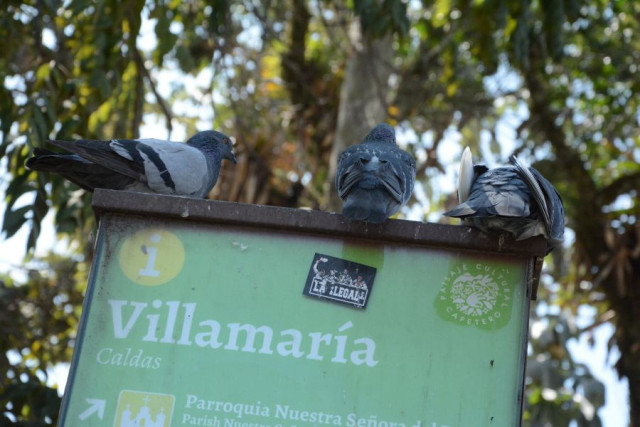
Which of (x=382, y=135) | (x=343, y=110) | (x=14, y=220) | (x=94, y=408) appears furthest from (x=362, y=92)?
Result: (x=94, y=408)

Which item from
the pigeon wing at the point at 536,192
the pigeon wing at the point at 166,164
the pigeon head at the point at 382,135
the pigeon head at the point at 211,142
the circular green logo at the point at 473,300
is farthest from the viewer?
the pigeon head at the point at 211,142

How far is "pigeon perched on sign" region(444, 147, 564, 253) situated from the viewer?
2713 mm

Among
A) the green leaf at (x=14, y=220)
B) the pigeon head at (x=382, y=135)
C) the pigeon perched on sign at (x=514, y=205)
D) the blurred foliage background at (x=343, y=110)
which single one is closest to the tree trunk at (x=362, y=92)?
the blurred foliage background at (x=343, y=110)

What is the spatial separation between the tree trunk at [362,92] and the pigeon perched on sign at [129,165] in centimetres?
292

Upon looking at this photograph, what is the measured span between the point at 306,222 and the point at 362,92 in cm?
496

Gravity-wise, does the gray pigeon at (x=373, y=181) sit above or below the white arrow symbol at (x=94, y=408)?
above

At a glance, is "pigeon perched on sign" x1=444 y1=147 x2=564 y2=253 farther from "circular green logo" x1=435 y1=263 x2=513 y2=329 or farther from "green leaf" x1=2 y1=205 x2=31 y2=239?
"green leaf" x1=2 y1=205 x2=31 y2=239

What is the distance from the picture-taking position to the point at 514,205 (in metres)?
2.77

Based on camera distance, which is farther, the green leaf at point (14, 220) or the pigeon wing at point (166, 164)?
the green leaf at point (14, 220)

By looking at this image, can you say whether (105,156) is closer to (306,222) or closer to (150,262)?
(150,262)

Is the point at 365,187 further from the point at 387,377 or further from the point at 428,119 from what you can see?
the point at 428,119

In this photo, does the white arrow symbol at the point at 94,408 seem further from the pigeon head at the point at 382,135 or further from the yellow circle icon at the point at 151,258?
the pigeon head at the point at 382,135

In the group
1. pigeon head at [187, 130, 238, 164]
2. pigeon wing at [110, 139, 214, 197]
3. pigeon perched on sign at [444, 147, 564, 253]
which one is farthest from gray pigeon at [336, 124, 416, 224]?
pigeon head at [187, 130, 238, 164]

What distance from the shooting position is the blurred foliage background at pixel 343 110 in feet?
17.8
